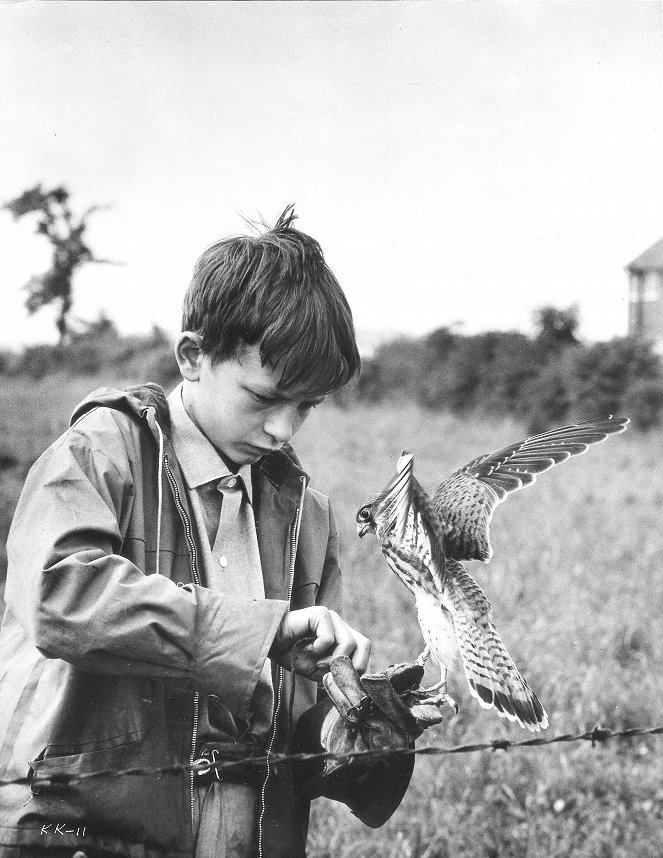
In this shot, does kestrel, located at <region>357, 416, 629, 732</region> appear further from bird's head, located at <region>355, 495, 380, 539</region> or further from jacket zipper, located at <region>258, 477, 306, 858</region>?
jacket zipper, located at <region>258, 477, 306, 858</region>

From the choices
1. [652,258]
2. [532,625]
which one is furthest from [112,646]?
[652,258]

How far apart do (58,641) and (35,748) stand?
8.9 inches

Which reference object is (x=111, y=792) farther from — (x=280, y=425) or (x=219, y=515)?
(x=280, y=425)

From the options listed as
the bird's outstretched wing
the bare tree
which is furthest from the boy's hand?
the bare tree

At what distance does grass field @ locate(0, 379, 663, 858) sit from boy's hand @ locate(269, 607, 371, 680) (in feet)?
6.52

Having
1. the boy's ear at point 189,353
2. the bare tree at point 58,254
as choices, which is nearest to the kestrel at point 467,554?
the boy's ear at point 189,353

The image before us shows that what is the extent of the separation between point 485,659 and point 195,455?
79 centimetres

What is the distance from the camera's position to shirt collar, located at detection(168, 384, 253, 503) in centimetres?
192

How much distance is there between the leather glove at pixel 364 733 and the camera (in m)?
1.65

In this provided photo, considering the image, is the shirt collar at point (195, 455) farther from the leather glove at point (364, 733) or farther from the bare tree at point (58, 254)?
the bare tree at point (58, 254)

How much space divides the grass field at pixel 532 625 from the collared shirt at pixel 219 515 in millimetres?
1954

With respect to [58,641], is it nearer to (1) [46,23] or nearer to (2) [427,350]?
(1) [46,23]

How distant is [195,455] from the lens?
1928mm

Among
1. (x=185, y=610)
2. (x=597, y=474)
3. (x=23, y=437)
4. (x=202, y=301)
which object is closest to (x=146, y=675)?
(x=185, y=610)
